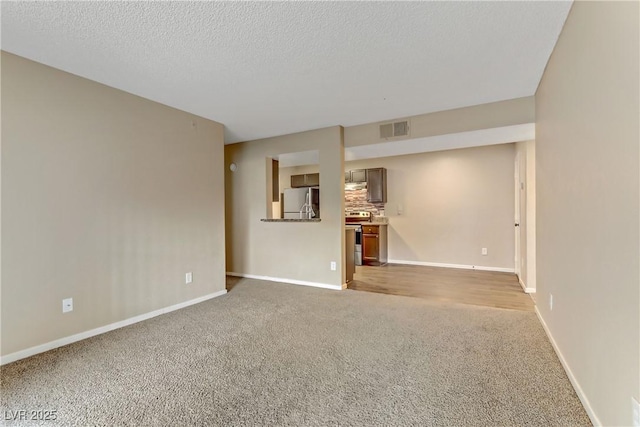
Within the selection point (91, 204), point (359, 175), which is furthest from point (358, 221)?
point (91, 204)

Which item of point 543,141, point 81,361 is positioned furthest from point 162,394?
point 543,141

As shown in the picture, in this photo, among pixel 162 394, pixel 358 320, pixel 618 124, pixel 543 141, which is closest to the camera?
pixel 618 124

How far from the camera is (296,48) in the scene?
218 centimetres

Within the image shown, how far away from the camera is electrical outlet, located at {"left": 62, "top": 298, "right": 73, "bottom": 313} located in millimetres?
2479

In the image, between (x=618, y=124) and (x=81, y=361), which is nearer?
(x=618, y=124)

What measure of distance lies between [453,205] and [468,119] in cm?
271

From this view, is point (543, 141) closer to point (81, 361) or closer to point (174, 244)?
point (174, 244)

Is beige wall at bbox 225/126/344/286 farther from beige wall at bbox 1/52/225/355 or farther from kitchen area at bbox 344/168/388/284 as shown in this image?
kitchen area at bbox 344/168/388/284

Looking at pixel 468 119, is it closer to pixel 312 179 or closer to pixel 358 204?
pixel 358 204

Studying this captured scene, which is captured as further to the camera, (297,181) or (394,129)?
(297,181)

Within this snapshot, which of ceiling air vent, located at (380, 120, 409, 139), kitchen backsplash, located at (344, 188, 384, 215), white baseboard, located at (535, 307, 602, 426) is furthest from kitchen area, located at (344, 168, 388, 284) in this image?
white baseboard, located at (535, 307, 602, 426)

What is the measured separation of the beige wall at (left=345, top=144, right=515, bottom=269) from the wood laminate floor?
1.47 feet

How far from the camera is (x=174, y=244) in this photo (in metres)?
3.41

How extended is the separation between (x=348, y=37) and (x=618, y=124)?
1.58 m
